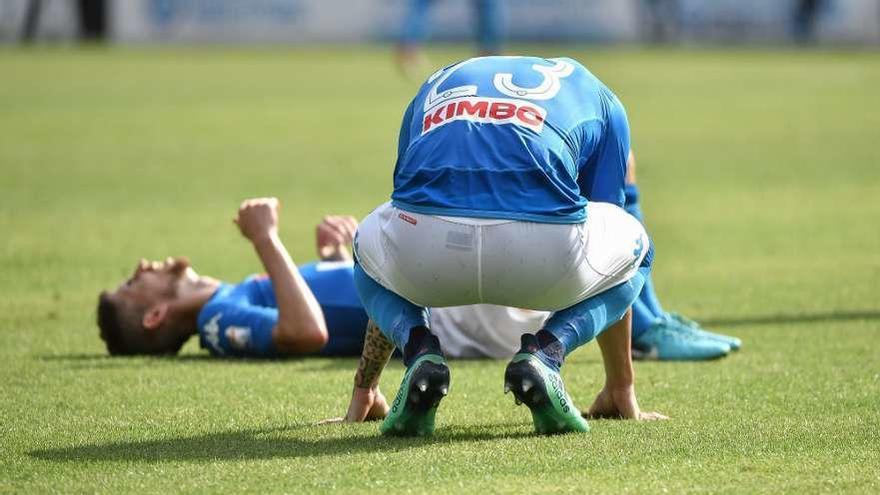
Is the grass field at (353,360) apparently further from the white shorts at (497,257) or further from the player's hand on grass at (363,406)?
the white shorts at (497,257)

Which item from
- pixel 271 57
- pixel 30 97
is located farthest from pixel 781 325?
pixel 271 57

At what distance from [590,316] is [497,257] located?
397 mm

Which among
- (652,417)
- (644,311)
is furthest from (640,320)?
(652,417)

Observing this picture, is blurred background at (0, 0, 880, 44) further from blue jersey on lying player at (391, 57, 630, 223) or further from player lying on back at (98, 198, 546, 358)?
blue jersey on lying player at (391, 57, 630, 223)

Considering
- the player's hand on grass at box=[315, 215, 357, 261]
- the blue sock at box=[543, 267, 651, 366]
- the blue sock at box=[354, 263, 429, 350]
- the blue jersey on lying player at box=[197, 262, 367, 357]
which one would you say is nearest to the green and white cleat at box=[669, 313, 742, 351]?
the blue jersey on lying player at box=[197, 262, 367, 357]

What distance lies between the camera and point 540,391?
15.1 feet

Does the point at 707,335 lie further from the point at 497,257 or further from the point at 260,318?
the point at 497,257

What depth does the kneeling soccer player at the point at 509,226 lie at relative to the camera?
4582mm

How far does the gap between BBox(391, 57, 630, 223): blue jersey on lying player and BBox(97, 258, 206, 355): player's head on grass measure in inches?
81.5

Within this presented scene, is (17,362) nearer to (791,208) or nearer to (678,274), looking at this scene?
(678,274)

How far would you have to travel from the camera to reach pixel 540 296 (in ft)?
15.4

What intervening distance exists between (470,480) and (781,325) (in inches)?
139

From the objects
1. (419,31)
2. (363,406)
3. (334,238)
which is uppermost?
(363,406)

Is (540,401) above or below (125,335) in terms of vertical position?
above
